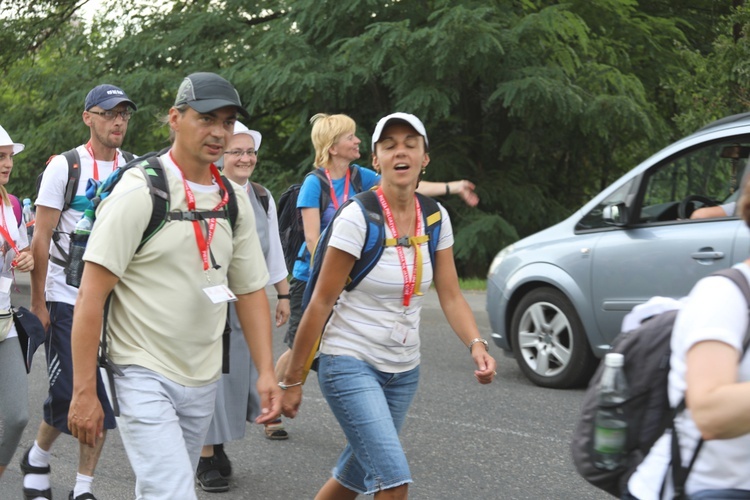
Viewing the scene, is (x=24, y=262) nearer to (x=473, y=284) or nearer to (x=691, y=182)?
(x=691, y=182)

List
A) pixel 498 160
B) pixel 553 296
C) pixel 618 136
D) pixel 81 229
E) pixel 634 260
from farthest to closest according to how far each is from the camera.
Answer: pixel 498 160
pixel 618 136
pixel 553 296
pixel 634 260
pixel 81 229

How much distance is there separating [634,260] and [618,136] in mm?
9239

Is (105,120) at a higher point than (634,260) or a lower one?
higher

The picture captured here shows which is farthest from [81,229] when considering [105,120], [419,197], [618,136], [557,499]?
[618,136]

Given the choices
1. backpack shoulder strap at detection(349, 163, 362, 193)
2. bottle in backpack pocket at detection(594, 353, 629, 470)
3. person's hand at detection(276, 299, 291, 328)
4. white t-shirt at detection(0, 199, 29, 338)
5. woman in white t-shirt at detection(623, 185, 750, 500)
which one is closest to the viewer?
woman in white t-shirt at detection(623, 185, 750, 500)

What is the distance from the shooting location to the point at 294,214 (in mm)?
6816

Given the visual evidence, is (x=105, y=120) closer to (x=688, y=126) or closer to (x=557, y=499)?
(x=557, y=499)

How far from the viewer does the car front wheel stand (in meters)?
8.17

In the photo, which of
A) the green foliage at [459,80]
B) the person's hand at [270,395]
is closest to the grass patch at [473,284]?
the green foliage at [459,80]

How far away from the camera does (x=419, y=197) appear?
164 inches

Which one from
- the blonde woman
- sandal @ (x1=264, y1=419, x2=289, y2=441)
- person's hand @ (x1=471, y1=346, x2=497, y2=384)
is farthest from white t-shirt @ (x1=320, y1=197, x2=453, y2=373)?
sandal @ (x1=264, y1=419, x2=289, y2=441)

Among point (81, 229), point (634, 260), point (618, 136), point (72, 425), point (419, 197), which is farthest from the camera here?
point (618, 136)

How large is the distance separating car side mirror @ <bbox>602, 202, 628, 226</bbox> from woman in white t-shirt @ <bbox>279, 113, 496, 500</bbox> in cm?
399

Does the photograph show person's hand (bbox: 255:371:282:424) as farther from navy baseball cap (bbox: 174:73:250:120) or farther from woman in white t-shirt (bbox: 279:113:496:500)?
navy baseball cap (bbox: 174:73:250:120)
